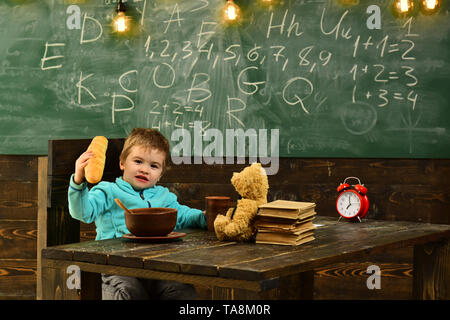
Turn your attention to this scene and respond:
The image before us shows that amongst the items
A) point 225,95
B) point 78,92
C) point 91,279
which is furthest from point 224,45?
point 91,279

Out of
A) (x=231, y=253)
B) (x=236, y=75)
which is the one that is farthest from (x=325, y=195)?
(x=231, y=253)

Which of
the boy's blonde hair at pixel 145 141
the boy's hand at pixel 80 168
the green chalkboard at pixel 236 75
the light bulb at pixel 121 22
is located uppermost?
the light bulb at pixel 121 22

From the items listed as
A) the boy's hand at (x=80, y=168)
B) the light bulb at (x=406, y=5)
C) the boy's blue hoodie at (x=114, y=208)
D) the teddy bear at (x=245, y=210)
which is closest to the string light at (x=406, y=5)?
the light bulb at (x=406, y=5)

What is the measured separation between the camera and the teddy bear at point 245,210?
234 centimetres

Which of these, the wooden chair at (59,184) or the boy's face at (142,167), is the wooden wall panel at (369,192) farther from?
the boy's face at (142,167)

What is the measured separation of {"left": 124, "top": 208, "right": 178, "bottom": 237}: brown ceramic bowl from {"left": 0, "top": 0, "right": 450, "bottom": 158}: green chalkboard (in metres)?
2.26

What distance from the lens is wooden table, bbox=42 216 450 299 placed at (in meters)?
1.85

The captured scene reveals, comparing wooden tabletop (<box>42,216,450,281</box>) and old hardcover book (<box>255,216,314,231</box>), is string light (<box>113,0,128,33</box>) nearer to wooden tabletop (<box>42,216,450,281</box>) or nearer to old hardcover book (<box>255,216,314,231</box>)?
wooden tabletop (<box>42,216,450,281</box>)

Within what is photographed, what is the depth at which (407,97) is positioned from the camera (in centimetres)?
432

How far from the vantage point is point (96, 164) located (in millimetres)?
2664

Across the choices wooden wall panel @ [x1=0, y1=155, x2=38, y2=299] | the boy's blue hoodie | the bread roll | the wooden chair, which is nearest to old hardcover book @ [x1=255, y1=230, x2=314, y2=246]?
the boy's blue hoodie

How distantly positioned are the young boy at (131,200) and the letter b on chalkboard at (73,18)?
207cm

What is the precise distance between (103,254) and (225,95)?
8.74 feet

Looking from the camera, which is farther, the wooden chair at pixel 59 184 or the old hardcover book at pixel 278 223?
the wooden chair at pixel 59 184
